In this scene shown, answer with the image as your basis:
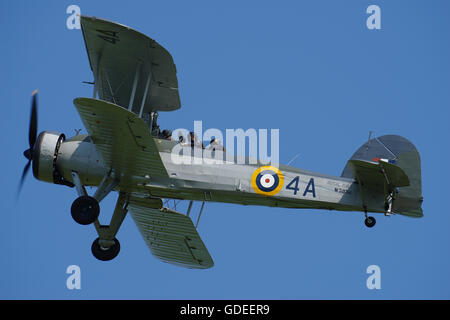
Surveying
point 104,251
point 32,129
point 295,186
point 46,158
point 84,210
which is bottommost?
point 104,251

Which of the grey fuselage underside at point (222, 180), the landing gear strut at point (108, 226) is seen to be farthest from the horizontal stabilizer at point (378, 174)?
the landing gear strut at point (108, 226)

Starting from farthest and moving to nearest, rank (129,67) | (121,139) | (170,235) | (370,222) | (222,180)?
(170,235) → (129,67) → (222,180) → (370,222) → (121,139)

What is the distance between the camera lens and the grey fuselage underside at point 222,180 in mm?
11898

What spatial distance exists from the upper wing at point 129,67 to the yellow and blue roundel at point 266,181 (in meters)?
2.24

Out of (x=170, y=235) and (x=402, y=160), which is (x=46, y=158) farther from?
(x=402, y=160)

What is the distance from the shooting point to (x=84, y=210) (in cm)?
1140

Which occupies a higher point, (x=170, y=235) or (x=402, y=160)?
(x=402, y=160)

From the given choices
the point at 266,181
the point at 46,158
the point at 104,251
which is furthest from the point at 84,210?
the point at 266,181

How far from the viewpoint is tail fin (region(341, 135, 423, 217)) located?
38.5 ft

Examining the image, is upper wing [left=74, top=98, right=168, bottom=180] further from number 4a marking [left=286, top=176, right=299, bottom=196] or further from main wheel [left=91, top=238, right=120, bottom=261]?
number 4a marking [left=286, top=176, right=299, bottom=196]

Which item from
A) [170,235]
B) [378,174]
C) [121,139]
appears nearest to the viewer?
[121,139]

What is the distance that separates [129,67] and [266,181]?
3016mm

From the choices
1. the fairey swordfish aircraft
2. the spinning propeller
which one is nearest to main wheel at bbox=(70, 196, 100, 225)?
the fairey swordfish aircraft

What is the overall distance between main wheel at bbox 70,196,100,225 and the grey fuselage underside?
0.64 metres
